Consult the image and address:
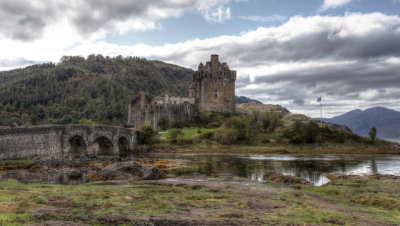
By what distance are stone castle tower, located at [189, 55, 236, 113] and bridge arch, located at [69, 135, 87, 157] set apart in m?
48.9

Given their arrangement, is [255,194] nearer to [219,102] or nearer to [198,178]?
[198,178]

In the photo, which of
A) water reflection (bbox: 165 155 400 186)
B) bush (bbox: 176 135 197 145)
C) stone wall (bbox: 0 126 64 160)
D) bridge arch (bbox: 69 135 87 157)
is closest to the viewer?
water reflection (bbox: 165 155 400 186)

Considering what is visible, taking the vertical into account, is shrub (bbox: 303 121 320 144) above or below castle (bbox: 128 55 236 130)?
below

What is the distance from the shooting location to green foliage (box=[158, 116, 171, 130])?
87438 mm

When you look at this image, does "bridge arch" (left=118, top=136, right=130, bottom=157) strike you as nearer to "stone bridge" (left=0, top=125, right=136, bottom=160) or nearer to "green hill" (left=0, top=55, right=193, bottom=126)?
"stone bridge" (left=0, top=125, right=136, bottom=160)

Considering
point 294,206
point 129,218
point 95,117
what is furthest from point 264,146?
point 95,117

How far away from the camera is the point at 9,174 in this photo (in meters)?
28.4

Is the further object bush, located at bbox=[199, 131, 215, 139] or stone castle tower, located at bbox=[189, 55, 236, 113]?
stone castle tower, located at bbox=[189, 55, 236, 113]

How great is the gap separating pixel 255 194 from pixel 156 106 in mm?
70561

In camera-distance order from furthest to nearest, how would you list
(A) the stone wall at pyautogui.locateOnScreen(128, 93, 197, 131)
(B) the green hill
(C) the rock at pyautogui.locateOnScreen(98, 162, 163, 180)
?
(B) the green hill → (A) the stone wall at pyautogui.locateOnScreen(128, 93, 197, 131) → (C) the rock at pyautogui.locateOnScreen(98, 162, 163, 180)

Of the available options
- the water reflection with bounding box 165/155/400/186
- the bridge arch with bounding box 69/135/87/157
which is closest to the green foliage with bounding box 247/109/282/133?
the water reflection with bounding box 165/155/400/186

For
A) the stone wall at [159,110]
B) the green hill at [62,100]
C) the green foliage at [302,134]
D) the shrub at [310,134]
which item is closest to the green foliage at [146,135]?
the stone wall at [159,110]

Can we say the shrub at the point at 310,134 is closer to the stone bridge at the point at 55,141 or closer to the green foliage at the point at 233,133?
the green foliage at the point at 233,133

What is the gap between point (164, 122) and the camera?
3457 inches
